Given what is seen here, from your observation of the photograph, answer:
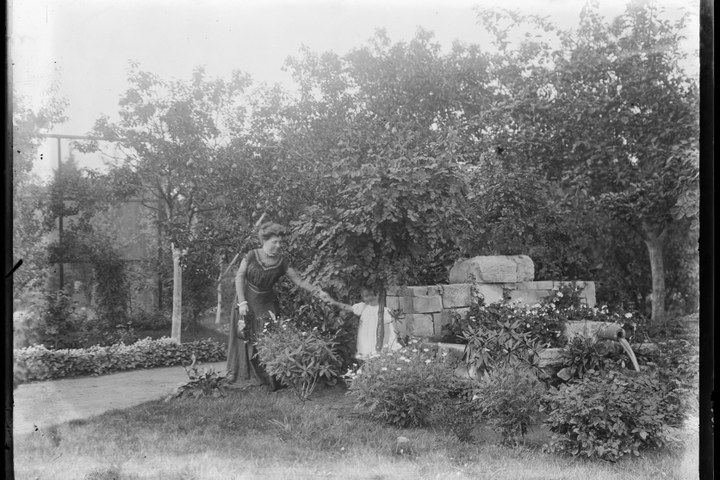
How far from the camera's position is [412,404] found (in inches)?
165

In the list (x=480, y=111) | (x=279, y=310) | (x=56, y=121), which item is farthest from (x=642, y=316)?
(x=56, y=121)

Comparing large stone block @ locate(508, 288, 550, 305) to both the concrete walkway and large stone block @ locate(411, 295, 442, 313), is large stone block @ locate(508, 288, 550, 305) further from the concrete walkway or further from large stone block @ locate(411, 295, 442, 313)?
the concrete walkway

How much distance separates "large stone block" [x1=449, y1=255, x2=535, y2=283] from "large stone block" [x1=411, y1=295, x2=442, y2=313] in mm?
182

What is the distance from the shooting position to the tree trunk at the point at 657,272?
14.1 ft

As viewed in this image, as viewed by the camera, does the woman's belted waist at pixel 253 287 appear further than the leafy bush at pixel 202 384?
Yes

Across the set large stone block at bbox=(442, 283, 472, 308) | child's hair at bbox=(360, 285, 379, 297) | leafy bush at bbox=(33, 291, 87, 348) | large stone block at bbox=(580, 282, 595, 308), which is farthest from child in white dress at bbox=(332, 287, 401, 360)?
leafy bush at bbox=(33, 291, 87, 348)

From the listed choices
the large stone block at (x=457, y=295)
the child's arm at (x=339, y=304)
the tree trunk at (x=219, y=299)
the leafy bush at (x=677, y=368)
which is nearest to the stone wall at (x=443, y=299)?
the large stone block at (x=457, y=295)

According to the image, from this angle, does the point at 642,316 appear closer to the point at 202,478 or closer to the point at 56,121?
the point at 202,478

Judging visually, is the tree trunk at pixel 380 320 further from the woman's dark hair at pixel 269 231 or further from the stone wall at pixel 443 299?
the woman's dark hair at pixel 269 231

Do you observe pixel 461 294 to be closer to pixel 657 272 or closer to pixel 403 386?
pixel 403 386

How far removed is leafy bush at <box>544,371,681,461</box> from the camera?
3.98 m

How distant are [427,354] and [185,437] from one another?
1.74m

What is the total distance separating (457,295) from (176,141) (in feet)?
7.33

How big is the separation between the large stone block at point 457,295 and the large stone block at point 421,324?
0.17 m
